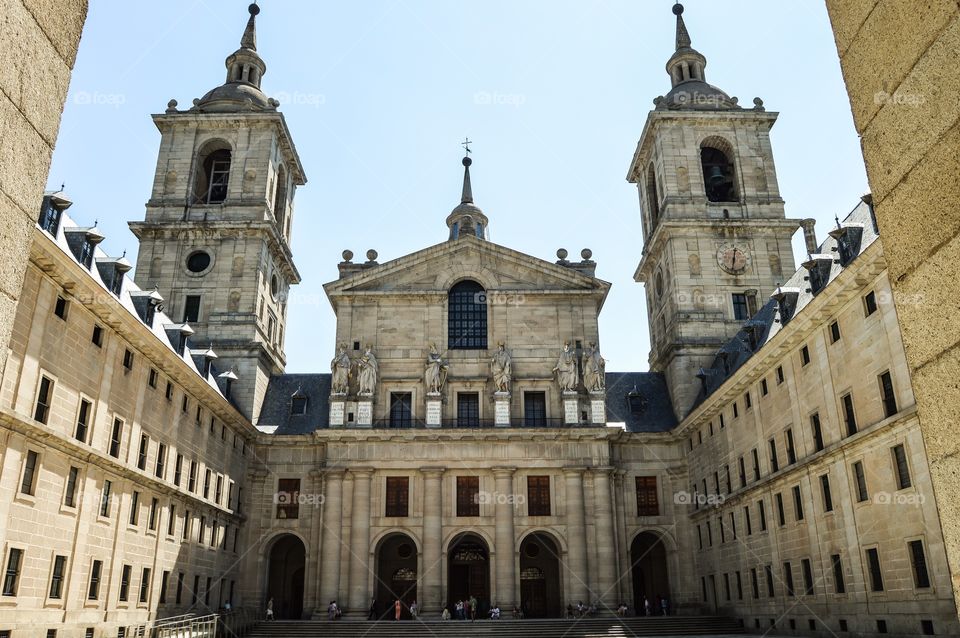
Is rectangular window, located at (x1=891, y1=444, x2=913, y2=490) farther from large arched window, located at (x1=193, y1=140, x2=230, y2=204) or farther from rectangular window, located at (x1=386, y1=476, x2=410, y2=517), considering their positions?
large arched window, located at (x1=193, y1=140, x2=230, y2=204)

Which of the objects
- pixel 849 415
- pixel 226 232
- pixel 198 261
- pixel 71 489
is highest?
pixel 226 232

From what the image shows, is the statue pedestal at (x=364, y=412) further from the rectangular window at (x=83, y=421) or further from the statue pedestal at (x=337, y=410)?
the rectangular window at (x=83, y=421)

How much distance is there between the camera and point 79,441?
2725 centimetres

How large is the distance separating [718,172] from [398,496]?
31984 millimetres

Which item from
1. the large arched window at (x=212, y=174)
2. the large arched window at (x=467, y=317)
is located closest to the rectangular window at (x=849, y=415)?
the large arched window at (x=467, y=317)

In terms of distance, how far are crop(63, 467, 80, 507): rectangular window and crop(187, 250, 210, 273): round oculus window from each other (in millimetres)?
26534


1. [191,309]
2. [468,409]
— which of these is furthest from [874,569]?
[191,309]

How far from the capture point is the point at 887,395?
26.2 meters

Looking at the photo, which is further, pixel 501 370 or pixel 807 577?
pixel 501 370

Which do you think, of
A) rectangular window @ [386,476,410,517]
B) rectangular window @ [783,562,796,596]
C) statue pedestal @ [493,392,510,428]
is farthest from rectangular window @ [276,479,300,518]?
rectangular window @ [783,562,796,596]

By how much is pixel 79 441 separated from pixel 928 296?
2795cm

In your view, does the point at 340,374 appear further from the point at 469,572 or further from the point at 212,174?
the point at 212,174

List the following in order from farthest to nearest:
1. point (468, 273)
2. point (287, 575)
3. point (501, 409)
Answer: point (468, 273)
point (287, 575)
point (501, 409)

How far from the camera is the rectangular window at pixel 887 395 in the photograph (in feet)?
85.0
